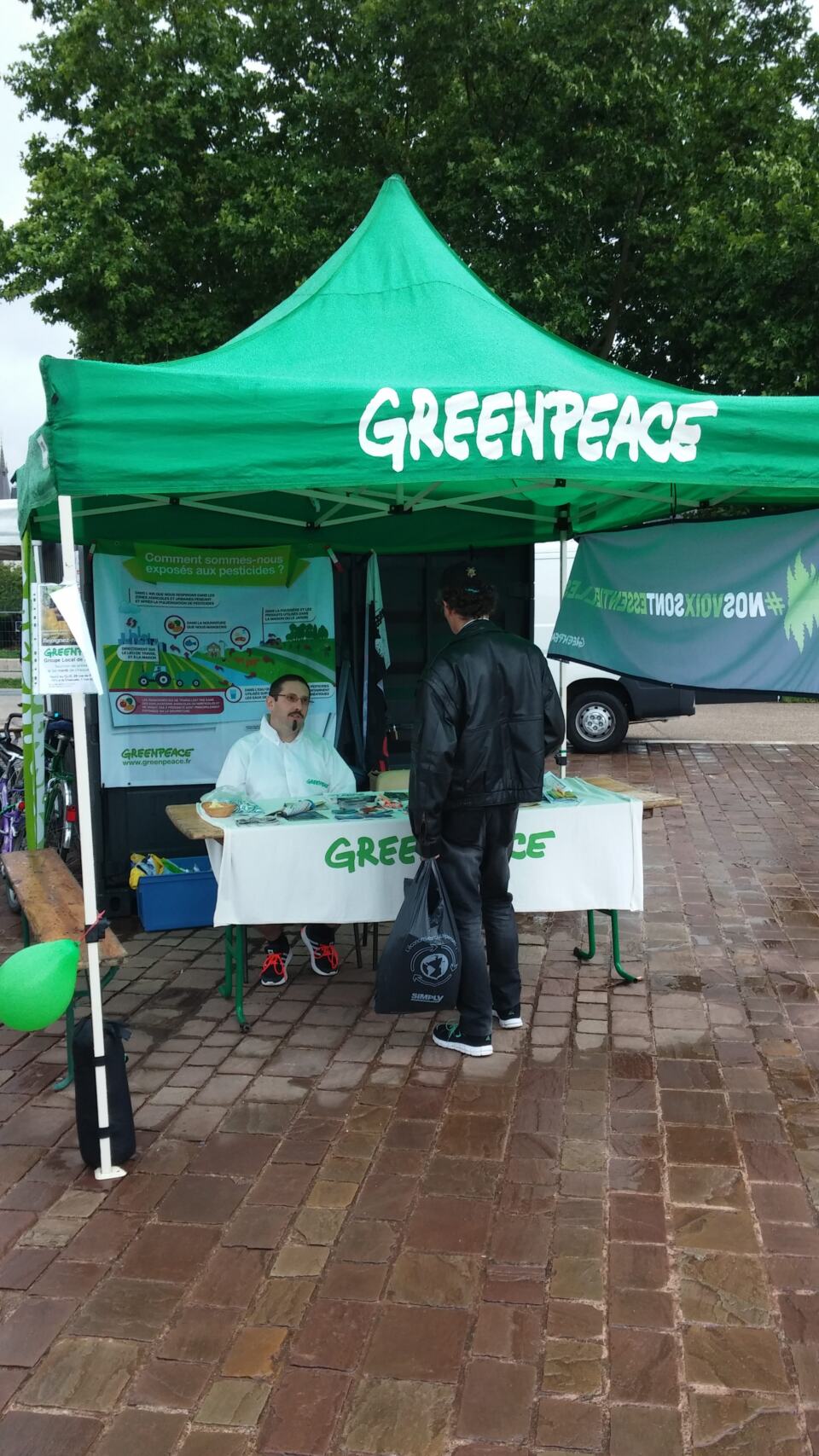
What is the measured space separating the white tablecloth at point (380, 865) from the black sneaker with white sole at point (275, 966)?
57 centimetres

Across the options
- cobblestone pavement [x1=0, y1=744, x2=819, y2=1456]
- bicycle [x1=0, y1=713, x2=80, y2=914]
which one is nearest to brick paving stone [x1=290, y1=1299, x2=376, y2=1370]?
cobblestone pavement [x1=0, y1=744, x2=819, y2=1456]

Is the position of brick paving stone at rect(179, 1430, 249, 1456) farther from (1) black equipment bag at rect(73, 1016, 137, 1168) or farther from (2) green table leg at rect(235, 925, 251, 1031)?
(2) green table leg at rect(235, 925, 251, 1031)

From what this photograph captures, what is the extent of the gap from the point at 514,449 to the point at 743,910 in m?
3.72

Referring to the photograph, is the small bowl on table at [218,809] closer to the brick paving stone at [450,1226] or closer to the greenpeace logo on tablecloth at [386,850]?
the greenpeace logo on tablecloth at [386,850]

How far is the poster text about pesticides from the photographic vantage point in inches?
240

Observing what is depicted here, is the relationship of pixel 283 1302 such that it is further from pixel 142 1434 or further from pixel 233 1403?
pixel 142 1434

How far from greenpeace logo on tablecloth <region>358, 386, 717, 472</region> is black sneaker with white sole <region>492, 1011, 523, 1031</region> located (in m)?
2.29

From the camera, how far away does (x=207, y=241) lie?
531 inches

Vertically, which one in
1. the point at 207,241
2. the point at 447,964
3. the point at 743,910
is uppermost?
the point at 207,241

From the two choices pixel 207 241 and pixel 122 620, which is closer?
pixel 122 620

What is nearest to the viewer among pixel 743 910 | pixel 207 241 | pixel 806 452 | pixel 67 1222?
pixel 67 1222

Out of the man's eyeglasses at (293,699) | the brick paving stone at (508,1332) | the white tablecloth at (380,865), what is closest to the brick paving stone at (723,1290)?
the brick paving stone at (508,1332)

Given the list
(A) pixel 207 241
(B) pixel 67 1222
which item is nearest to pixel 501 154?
(A) pixel 207 241

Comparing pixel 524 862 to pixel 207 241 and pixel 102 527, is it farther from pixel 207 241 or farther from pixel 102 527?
pixel 207 241
